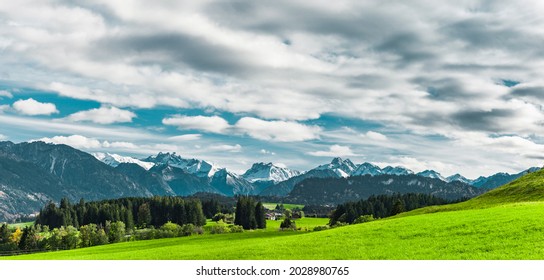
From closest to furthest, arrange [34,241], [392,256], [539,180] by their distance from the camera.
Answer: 1. [392,256]
2. [539,180]
3. [34,241]

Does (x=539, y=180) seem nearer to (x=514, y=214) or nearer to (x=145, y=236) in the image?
(x=514, y=214)

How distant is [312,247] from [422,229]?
1361 cm

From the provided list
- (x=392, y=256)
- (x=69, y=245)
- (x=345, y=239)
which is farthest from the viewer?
(x=69, y=245)

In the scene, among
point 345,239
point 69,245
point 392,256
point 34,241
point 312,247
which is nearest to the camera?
point 392,256

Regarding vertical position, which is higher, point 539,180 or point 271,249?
point 539,180

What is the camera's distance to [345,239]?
55.9m

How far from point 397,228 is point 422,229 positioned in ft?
15.8

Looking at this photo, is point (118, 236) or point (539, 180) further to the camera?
point (118, 236)

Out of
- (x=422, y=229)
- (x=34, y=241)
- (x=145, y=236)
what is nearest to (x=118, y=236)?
(x=145, y=236)

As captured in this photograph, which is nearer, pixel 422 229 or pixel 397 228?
pixel 422 229

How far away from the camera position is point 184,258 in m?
55.2

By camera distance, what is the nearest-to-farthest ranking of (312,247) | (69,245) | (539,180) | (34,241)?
(312,247), (539,180), (69,245), (34,241)
